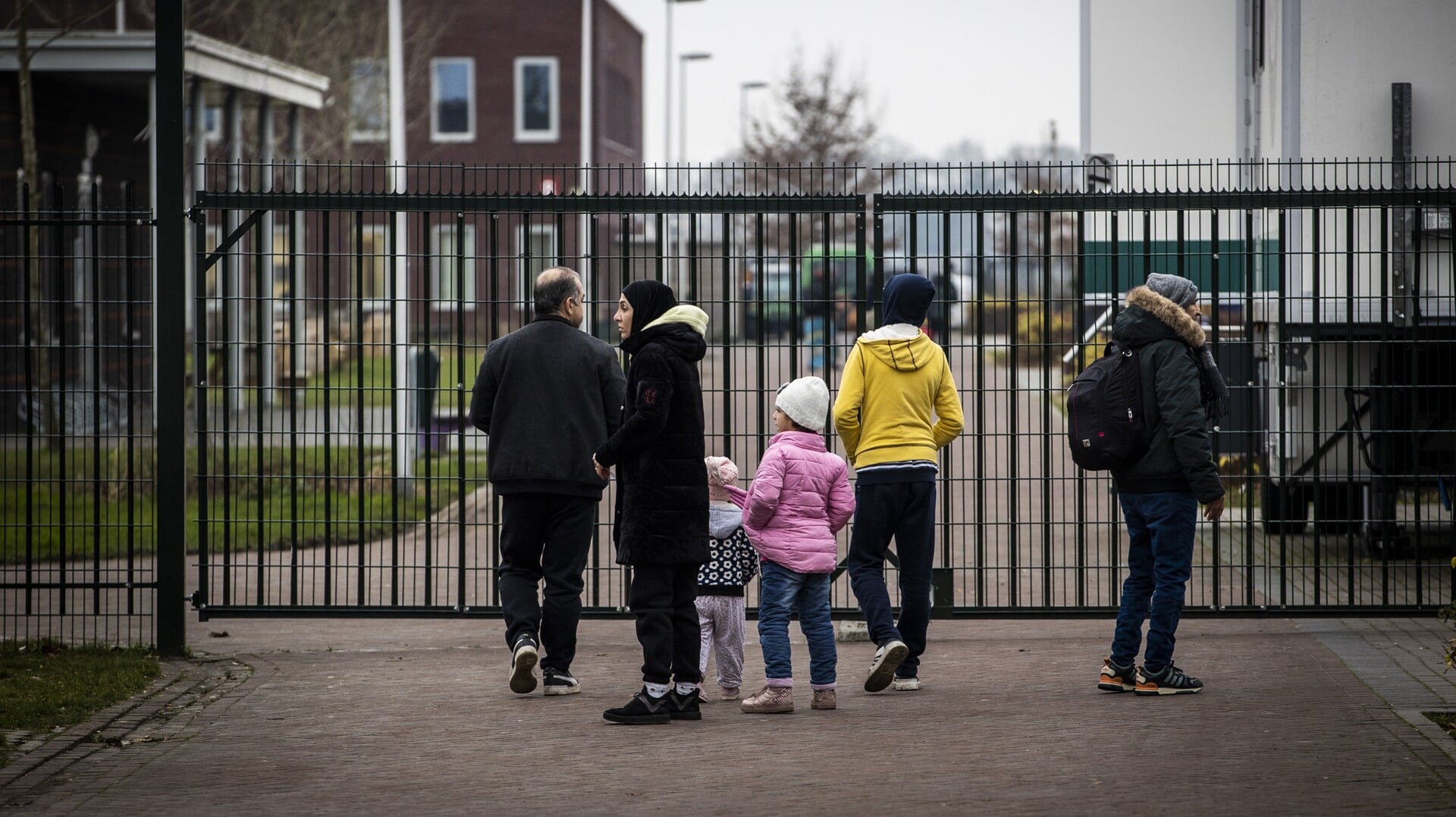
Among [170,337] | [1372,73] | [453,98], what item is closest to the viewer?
Result: [170,337]

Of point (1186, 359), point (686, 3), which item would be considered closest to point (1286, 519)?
point (1186, 359)

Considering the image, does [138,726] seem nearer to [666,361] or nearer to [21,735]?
[21,735]

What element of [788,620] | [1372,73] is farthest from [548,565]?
[1372,73]

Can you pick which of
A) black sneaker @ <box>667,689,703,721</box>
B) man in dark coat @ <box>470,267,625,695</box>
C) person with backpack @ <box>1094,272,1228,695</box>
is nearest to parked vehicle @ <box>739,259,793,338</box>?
man in dark coat @ <box>470,267,625,695</box>

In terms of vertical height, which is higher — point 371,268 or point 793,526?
point 371,268

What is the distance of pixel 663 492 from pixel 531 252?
2394mm

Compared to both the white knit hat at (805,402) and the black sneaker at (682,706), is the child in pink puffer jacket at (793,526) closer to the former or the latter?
the white knit hat at (805,402)

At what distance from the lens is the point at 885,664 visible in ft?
23.1

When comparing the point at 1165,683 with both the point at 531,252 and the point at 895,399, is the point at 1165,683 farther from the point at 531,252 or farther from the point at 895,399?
the point at 531,252

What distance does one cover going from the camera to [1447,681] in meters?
7.24

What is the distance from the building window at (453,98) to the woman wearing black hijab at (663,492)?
137 feet

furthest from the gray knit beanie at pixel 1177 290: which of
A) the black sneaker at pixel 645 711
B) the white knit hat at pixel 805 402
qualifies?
the black sneaker at pixel 645 711

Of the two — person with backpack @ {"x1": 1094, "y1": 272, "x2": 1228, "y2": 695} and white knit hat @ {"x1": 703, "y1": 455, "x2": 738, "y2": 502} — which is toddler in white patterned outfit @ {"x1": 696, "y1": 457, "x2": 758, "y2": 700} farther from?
person with backpack @ {"x1": 1094, "y1": 272, "x2": 1228, "y2": 695}

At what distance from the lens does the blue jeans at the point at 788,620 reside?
6.77 m
